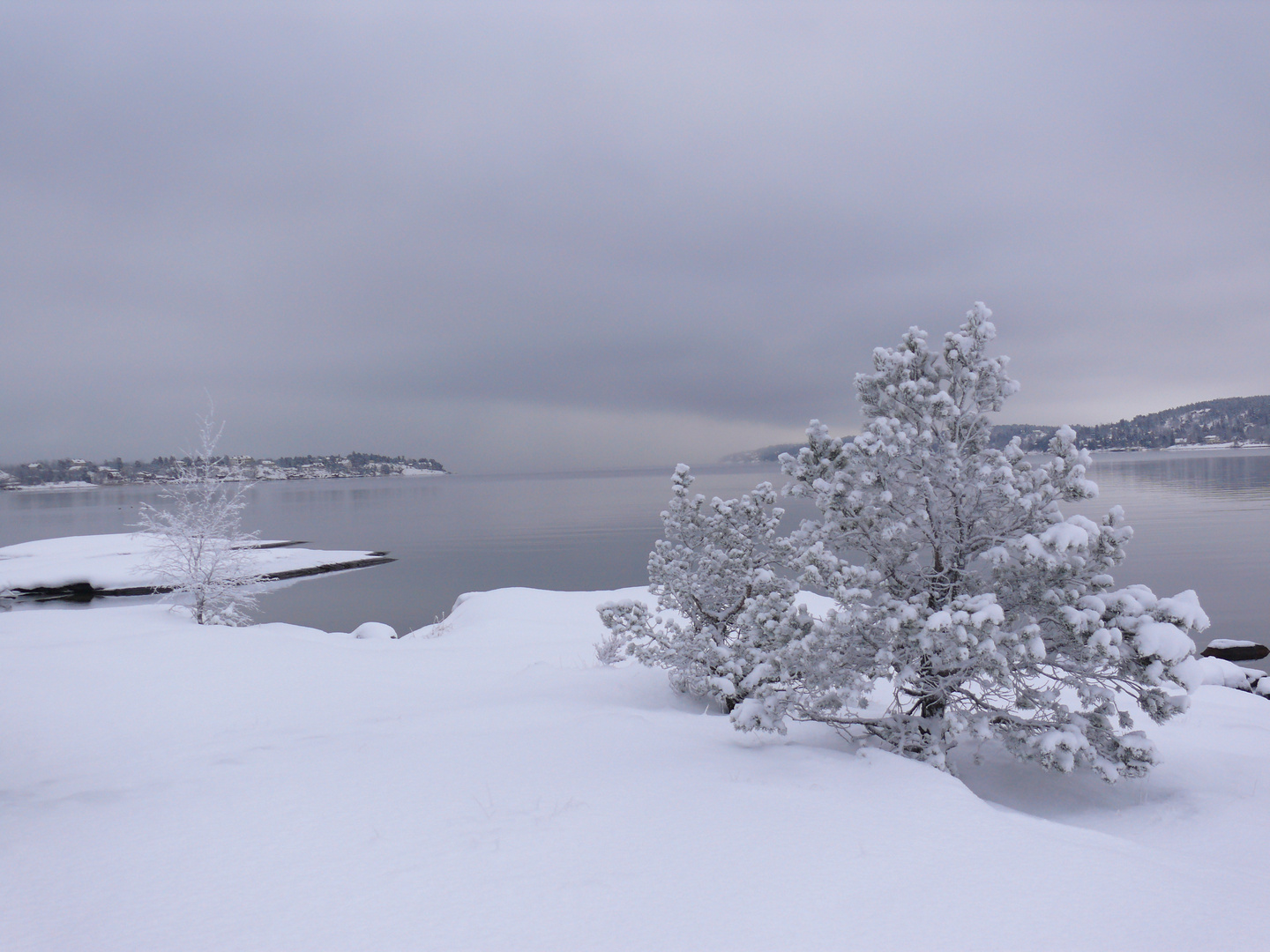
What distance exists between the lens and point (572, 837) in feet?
15.0

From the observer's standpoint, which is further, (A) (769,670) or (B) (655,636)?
(B) (655,636)

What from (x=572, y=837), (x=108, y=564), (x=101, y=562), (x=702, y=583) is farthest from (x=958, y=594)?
(x=101, y=562)

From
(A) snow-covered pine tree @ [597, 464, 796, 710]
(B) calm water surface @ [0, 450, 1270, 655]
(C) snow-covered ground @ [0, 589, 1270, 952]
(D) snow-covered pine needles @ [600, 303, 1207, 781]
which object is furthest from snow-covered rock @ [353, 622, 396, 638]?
(D) snow-covered pine needles @ [600, 303, 1207, 781]

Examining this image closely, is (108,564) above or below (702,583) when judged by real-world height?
below

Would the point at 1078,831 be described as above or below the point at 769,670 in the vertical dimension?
below

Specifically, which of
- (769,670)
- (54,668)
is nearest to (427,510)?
(54,668)

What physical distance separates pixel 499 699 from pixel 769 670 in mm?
4514

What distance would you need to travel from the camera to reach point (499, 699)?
995cm

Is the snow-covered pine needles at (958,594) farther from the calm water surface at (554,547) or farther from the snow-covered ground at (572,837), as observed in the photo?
the calm water surface at (554,547)

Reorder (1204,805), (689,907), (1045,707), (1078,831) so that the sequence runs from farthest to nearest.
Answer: (1045,707), (1204,805), (1078,831), (689,907)

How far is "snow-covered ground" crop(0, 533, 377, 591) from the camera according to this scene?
1481 inches

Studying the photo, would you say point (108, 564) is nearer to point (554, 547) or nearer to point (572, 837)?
point (554, 547)

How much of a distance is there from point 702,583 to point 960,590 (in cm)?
439

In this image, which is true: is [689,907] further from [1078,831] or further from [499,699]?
[499,699]
